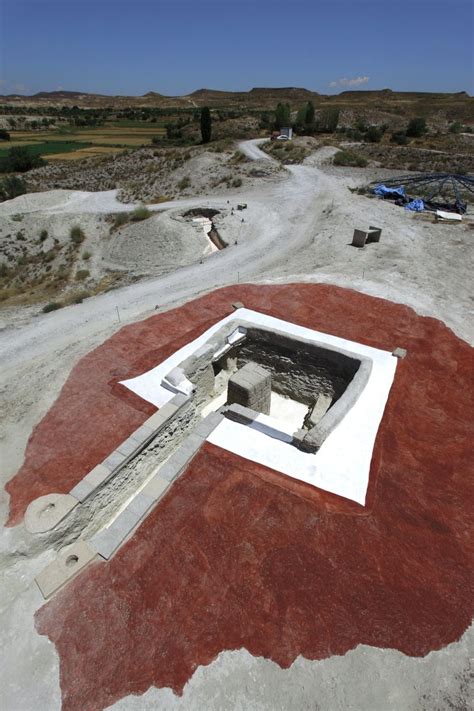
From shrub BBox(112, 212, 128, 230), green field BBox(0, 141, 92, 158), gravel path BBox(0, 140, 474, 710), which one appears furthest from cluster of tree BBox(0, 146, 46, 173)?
shrub BBox(112, 212, 128, 230)

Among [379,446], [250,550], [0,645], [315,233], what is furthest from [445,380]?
[315,233]

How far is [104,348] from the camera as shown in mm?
16469

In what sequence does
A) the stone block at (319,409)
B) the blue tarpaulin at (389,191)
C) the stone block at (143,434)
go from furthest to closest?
the blue tarpaulin at (389,191), the stone block at (319,409), the stone block at (143,434)

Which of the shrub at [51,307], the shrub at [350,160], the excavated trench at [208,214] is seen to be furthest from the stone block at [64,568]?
the shrub at [350,160]

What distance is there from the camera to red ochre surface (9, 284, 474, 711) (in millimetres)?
7262

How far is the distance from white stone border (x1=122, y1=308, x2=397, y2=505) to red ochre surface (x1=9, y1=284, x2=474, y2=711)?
0.33m

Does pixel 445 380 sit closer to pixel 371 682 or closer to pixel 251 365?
pixel 251 365

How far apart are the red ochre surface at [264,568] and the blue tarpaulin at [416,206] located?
26.1 metres

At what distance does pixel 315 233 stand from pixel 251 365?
19689mm

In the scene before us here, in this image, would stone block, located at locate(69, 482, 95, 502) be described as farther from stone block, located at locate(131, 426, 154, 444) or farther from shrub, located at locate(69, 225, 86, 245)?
shrub, located at locate(69, 225, 86, 245)

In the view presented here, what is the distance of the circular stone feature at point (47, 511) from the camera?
9.23m

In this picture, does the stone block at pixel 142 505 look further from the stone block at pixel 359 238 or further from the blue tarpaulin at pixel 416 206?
the blue tarpaulin at pixel 416 206

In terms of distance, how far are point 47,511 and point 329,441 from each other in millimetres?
7775

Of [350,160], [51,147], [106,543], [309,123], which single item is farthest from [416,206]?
[51,147]
